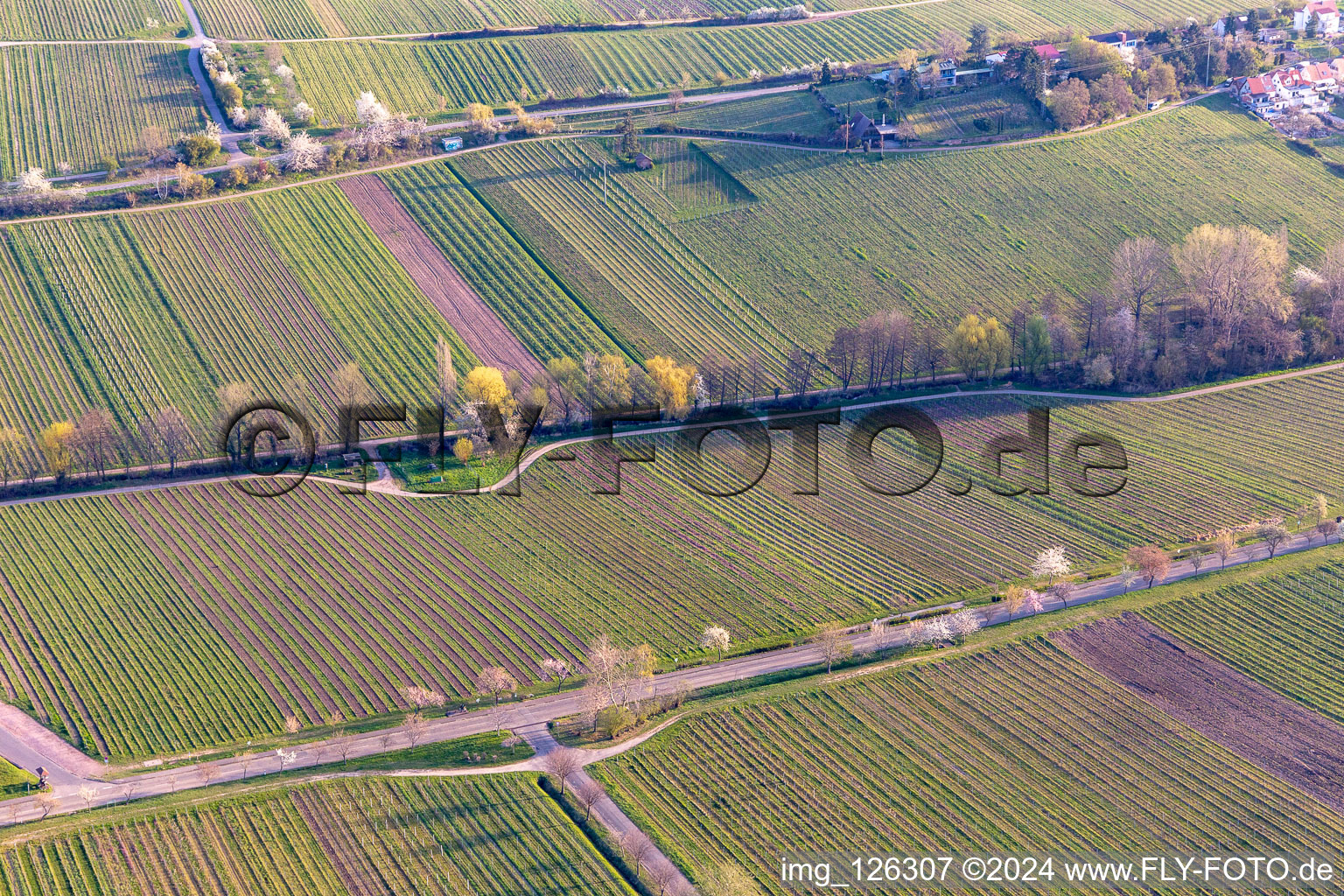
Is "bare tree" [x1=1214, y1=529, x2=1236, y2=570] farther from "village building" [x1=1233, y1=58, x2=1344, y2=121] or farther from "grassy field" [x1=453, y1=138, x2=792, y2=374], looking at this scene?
"village building" [x1=1233, y1=58, x2=1344, y2=121]

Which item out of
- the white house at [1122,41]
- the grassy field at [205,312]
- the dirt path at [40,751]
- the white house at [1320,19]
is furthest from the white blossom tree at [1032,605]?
the white house at [1320,19]

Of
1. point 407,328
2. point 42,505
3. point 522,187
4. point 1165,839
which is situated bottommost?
point 1165,839

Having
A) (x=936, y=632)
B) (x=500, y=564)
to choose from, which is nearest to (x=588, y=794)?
(x=936, y=632)

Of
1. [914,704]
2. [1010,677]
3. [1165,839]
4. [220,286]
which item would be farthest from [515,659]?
[220,286]

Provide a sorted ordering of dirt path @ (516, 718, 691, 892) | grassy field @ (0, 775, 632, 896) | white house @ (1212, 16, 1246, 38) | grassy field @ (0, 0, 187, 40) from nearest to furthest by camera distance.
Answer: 1. grassy field @ (0, 775, 632, 896)
2. dirt path @ (516, 718, 691, 892)
3. grassy field @ (0, 0, 187, 40)
4. white house @ (1212, 16, 1246, 38)

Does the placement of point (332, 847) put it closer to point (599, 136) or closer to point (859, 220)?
point (859, 220)

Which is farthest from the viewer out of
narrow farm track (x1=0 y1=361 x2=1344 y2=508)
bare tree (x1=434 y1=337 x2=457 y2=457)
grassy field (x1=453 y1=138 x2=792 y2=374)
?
grassy field (x1=453 y1=138 x2=792 y2=374)

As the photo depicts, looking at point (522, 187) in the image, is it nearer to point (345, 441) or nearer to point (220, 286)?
point (220, 286)

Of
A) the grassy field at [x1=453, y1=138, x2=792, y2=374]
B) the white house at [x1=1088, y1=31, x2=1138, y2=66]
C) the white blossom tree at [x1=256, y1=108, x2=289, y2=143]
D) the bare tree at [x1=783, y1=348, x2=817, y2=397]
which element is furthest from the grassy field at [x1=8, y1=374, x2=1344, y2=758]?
the white house at [x1=1088, y1=31, x2=1138, y2=66]
